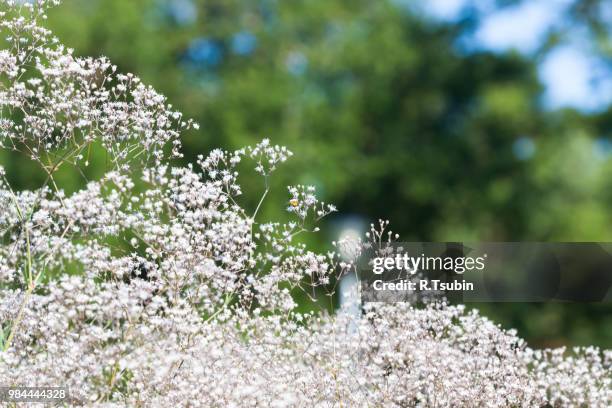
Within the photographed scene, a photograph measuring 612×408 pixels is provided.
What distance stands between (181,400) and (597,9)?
25234 mm

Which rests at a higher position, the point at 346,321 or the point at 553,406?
the point at 346,321

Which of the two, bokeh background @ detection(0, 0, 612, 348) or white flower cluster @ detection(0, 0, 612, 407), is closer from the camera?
white flower cluster @ detection(0, 0, 612, 407)

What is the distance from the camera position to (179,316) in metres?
5.62

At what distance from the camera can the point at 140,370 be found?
546cm

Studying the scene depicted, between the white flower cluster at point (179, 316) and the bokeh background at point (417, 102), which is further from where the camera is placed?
the bokeh background at point (417, 102)

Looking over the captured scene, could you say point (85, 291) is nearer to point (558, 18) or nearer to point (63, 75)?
point (63, 75)

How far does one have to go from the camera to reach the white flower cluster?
549 cm

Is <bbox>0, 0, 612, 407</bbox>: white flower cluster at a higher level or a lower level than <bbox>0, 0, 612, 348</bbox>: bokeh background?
lower

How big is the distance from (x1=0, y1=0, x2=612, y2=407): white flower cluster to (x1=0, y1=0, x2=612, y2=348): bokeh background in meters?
14.3

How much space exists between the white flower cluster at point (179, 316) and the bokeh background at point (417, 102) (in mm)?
14335

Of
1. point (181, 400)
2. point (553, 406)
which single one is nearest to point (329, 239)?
point (553, 406)

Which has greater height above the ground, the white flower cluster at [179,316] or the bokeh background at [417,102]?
the bokeh background at [417,102]

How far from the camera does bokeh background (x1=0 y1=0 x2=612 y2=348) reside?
22438 millimetres

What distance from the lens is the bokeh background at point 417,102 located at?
22438 millimetres
